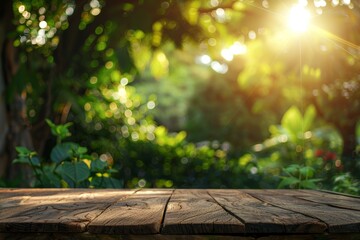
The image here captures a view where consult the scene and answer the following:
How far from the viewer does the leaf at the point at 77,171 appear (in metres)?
4.18

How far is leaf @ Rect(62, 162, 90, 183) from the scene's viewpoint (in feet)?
13.7

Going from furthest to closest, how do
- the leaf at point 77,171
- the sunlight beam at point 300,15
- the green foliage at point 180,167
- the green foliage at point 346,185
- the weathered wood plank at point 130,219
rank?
1. the green foliage at point 180,167
2. the sunlight beam at point 300,15
3. the green foliage at point 346,185
4. the leaf at point 77,171
5. the weathered wood plank at point 130,219

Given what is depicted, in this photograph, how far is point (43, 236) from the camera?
Answer: 1.84 meters

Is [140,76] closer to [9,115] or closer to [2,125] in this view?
[9,115]

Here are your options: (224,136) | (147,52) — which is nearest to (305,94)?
(147,52)

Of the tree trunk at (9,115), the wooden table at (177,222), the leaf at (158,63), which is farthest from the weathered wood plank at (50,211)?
the leaf at (158,63)

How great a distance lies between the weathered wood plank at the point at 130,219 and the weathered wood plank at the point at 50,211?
0.04m

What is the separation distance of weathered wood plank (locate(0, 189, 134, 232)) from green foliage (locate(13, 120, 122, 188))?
4.34 feet

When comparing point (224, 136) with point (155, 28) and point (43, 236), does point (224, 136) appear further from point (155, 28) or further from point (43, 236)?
point (43, 236)

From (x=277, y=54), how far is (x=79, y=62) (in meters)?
2.36

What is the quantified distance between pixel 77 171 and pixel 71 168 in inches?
2.1

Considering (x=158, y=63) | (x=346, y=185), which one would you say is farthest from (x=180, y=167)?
(x=346, y=185)

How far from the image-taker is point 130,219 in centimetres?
185

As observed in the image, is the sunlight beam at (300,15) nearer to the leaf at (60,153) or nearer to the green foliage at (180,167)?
the green foliage at (180,167)
